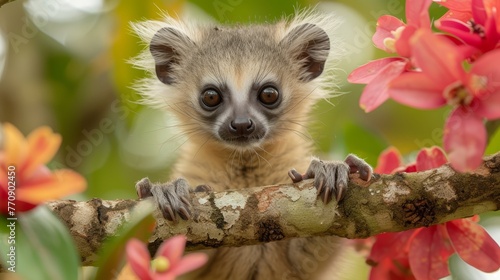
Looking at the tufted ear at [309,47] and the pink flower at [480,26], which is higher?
the pink flower at [480,26]

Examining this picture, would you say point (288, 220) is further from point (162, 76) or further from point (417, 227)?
point (162, 76)

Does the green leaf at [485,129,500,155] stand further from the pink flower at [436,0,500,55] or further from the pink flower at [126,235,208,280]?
the pink flower at [126,235,208,280]

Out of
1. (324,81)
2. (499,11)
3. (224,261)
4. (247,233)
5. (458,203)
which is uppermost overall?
(499,11)

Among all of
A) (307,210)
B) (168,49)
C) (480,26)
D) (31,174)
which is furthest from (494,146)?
(168,49)

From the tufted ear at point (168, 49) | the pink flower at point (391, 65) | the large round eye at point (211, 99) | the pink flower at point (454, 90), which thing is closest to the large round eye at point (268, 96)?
the large round eye at point (211, 99)

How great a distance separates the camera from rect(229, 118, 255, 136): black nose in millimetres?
5348

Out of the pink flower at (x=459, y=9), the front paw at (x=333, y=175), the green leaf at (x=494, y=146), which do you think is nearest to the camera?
the pink flower at (x=459, y=9)

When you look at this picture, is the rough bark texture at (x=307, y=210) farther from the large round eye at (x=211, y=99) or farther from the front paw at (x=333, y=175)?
the large round eye at (x=211, y=99)

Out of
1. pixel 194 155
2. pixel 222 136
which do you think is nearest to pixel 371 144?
pixel 222 136

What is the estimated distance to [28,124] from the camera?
18.7ft

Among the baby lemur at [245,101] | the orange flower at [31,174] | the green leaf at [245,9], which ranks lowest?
the baby lemur at [245,101]

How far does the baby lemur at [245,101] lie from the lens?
17.3ft

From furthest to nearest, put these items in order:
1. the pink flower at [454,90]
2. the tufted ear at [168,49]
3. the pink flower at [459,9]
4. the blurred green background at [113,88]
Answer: the tufted ear at [168,49], the blurred green background at [113,88], the pink flower at [459,9], the pink flower at [454,90]

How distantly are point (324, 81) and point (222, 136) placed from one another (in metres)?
1.46
